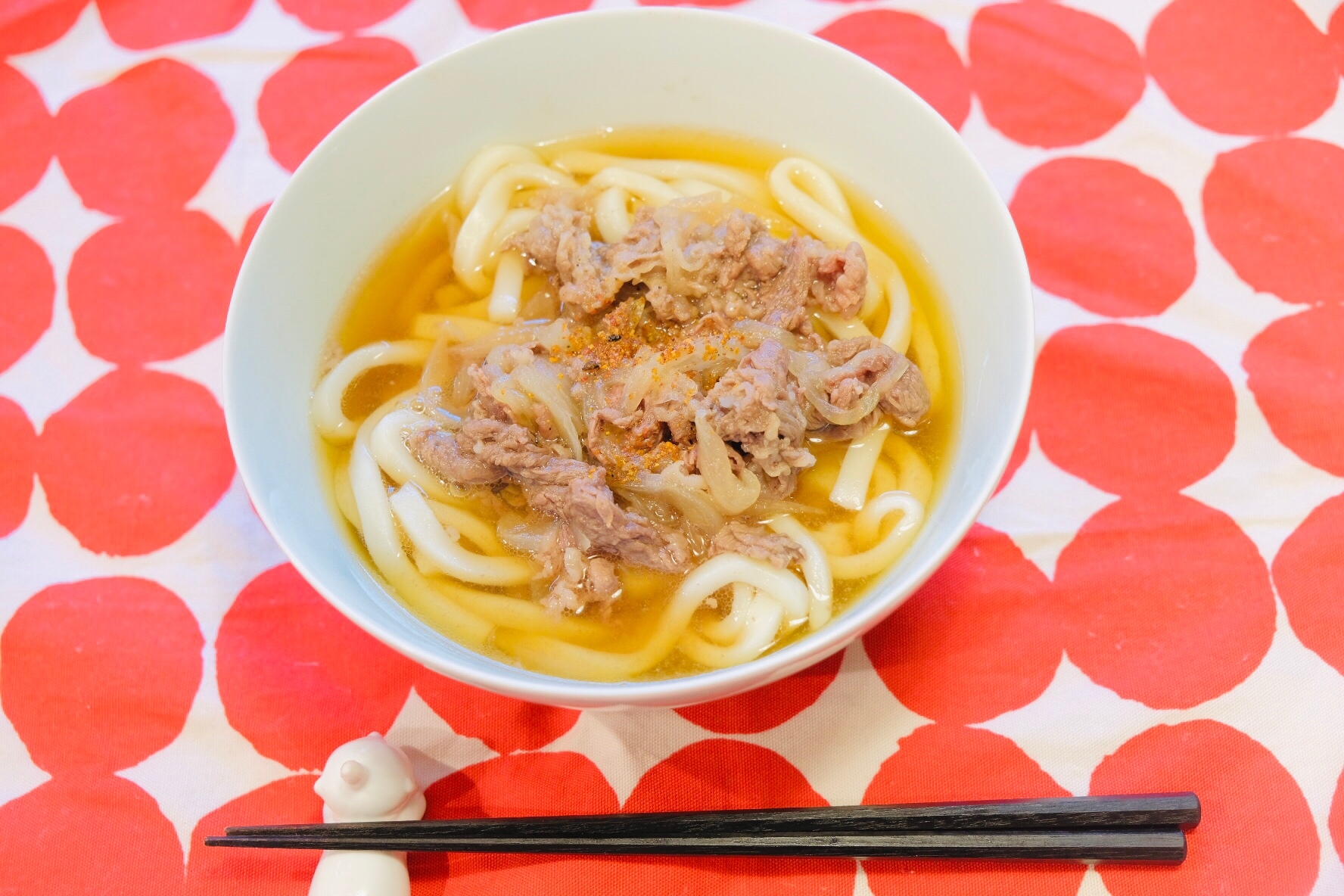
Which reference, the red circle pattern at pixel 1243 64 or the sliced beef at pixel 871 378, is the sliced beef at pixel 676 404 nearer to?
the sliced beef at pixel 871 378

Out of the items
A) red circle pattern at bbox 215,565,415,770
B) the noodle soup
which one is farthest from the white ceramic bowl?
red circle pattern at bbox 215,565,415,770

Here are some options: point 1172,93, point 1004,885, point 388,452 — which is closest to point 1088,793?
point 1004,885

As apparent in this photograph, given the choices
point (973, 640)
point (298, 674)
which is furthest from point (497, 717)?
point (973, 640)

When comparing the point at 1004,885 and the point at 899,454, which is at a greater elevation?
the point at 899,454

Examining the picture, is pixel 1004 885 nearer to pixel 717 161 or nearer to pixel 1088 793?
pixel 1088 793

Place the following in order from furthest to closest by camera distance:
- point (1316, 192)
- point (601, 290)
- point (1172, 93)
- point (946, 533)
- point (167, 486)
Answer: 1. point (1172, 93)
2. point (1316, 192)
3. point (167, 486)
4. point (601, 290)
5. point (946, 533)

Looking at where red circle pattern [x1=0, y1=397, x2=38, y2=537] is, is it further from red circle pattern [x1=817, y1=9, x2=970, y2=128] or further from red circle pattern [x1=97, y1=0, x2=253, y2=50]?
red circle pattern [x1=817, y1=9, x2=970, y2=128]
